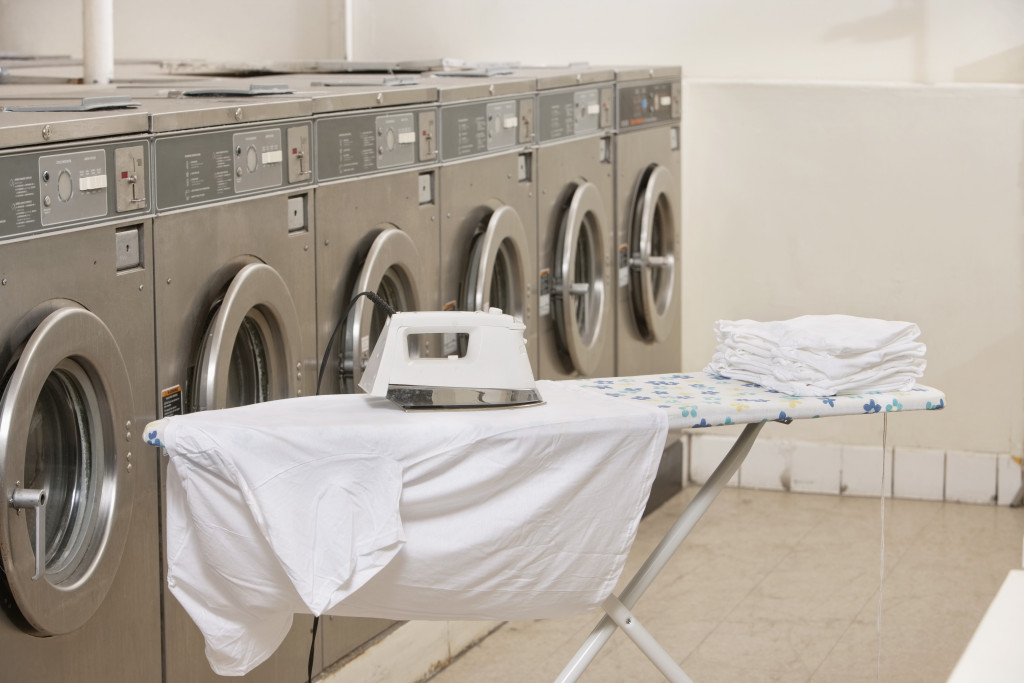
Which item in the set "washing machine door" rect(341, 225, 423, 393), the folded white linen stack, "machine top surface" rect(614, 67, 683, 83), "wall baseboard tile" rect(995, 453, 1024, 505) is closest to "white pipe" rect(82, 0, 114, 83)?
"washing machine door" rect(341, 225, 423, 393)

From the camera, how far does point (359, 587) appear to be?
193 cm

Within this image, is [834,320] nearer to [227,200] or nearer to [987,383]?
[227,200]

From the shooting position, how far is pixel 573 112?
4.23 meters

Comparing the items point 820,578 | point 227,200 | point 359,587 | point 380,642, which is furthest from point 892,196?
point 359,587

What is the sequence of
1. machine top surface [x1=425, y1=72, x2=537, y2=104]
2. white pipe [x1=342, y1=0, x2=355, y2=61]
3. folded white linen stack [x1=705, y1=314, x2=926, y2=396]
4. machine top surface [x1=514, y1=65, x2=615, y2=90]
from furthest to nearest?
white pipe [x1=342, y1=0, x2=355, y2=61], machine top surface [x1=514, y1=65, x2=615, y2=90], machine top surface [x1=425, y1=72, x2=537, y2=104], folded white linen stack [x1=705, y1=314, x2=926, y2=396]

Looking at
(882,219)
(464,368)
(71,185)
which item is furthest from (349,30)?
(464,368)

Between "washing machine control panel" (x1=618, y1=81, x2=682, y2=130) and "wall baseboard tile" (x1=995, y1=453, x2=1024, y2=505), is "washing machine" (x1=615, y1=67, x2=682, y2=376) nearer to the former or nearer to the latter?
"washing machine control panel" (x1=618, y1=81, x2=682, y2=130)

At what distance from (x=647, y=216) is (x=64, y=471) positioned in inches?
113

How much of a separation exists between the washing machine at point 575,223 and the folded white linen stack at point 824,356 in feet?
5.26

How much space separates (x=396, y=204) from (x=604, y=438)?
50.2 inches

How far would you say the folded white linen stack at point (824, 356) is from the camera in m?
2.29

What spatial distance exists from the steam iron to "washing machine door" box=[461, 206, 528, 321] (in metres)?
1.35

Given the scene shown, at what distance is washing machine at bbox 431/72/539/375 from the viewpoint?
3.45 metres

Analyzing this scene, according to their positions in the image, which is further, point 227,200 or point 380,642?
point 380,642
